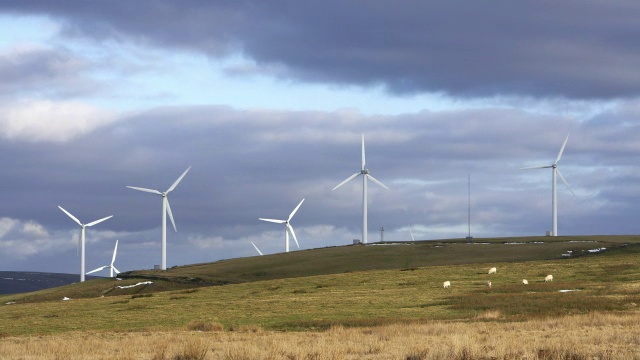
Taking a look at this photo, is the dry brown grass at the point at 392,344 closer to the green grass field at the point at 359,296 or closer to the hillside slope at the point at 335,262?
the green grass field at the point at 359,296

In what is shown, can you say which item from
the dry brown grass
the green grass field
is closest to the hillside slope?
the green grass field

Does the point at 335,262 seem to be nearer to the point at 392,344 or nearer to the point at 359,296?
the point at 359,296

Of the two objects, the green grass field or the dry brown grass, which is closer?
the dry brown grass

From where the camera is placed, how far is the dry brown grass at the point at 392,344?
36281 mm

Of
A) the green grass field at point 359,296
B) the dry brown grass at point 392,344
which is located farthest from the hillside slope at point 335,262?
the dry brown grass at point 392,344

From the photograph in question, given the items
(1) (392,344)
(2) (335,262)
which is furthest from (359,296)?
(2) (335,262)

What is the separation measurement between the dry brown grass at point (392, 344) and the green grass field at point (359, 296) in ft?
28.8

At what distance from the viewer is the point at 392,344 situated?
138 feet

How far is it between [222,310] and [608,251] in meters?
85.6

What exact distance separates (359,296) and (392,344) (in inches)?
1804

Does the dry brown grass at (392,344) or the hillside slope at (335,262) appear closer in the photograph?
the dry brown grass at (392,344)

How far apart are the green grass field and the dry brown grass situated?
876 cm

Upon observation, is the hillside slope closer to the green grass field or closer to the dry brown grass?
the green grass field

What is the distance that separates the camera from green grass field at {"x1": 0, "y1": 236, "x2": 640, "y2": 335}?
67.8 m
